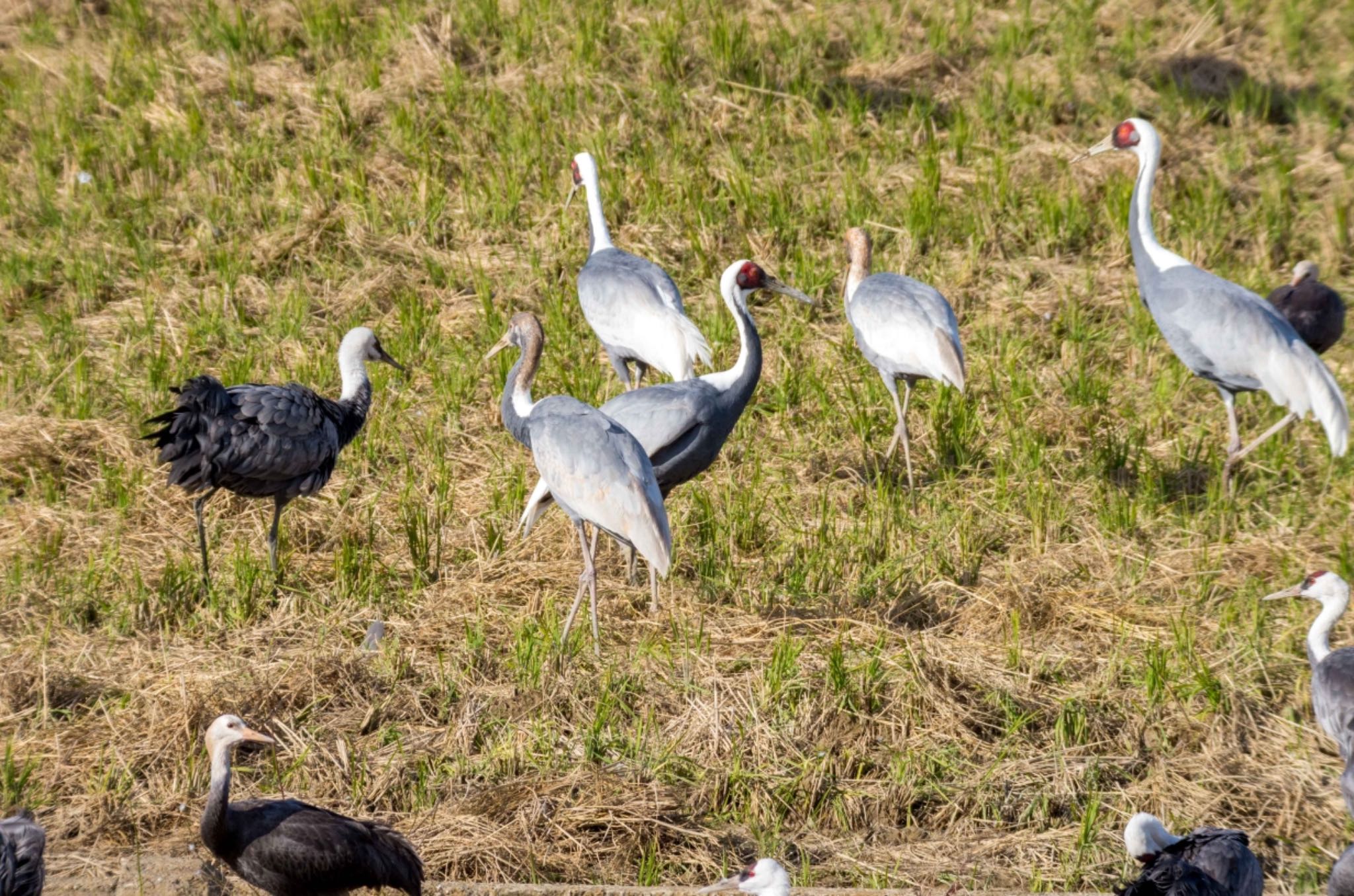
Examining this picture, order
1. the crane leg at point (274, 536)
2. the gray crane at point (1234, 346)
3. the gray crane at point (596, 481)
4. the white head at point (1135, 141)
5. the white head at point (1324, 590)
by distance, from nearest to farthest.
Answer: the white head at point (1324, 590), the gray crane at point (596, 481), the crane leg at point (274, 536), the gray crane at point (1234, 346), the white head at point (1135, 141)

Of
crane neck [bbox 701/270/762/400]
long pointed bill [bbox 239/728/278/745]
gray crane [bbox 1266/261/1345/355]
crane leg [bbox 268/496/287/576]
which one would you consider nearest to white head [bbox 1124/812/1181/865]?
long pointed bill [bbox 239/728/278/745]

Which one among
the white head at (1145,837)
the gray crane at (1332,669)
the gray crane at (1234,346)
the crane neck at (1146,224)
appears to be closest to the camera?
the white head at (1145,837)

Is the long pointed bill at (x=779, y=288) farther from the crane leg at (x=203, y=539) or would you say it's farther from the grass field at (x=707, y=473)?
the crane leg at (x=203, y=539)

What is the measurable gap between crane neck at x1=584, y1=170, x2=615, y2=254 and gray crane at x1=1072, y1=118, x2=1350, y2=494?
2.87 meters

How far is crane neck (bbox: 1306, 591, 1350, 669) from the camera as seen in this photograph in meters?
5.24

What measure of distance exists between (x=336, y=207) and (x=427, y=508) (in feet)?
10.1

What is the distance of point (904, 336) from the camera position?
23.0 feet

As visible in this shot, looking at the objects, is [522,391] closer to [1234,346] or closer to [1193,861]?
[1234,346]

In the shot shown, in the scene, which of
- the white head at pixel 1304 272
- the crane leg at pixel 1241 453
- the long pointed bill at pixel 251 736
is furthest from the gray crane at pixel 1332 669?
the long pointed bill at pixel 251 736

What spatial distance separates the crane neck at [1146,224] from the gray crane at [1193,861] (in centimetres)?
391

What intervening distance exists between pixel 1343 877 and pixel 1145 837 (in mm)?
520

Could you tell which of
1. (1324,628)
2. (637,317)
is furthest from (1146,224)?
(1324,628)

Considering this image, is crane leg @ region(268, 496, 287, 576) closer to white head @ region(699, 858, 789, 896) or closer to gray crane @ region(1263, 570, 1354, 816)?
white head @ region(699, 858, 789, 896)

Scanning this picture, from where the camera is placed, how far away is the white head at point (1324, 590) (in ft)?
17.8
